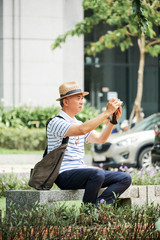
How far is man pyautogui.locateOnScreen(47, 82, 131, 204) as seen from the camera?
243 inches

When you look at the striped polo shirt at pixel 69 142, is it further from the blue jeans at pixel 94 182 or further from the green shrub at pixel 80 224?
the green shrub at pixel 80 224

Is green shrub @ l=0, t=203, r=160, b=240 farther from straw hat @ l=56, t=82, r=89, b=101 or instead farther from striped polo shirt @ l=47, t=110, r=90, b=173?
straw hat @ l=56, t=82, r=89, b=101

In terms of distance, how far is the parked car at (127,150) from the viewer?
607 inches

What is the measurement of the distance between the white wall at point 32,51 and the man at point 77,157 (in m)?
19.0

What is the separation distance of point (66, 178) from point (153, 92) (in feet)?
79.5

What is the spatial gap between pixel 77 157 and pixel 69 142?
164 millimetres

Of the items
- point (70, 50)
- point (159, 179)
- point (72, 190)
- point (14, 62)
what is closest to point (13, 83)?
point (14, 62)

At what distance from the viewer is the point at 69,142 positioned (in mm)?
6367

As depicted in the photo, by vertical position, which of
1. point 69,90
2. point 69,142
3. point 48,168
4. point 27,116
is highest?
point 69,90

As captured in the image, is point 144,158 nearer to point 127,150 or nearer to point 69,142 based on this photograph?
point 127,150

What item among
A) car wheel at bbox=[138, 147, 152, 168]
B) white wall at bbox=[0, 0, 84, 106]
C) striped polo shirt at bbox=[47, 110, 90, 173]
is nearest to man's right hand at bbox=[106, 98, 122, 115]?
striped polo shirt at bbox=[47, 110, 90, 173]

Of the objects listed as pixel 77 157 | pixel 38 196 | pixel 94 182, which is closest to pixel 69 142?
pixel 77 157

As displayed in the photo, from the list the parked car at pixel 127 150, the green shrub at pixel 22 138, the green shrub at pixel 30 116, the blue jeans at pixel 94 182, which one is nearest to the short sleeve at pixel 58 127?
the blue jeans at pixel 94 182

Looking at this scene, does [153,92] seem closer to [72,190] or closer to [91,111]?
[91,111]
